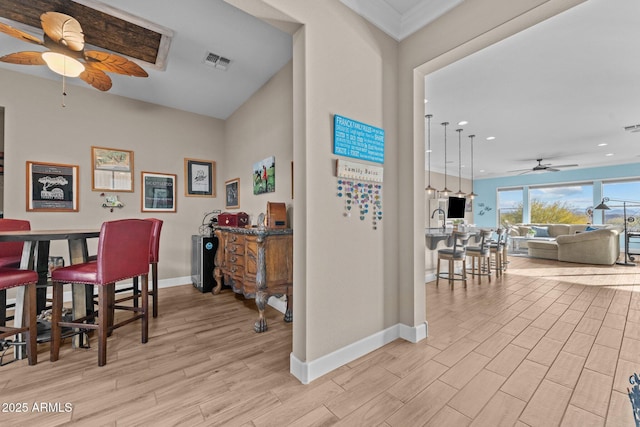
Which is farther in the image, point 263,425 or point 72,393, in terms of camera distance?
point 72,393

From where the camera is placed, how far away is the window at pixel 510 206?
9.67m

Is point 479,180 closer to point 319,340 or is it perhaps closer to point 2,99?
point 319,340

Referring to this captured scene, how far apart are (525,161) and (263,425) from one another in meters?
9.14

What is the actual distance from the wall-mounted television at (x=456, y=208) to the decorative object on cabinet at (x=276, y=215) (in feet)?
15.0

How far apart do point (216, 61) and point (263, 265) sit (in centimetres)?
224

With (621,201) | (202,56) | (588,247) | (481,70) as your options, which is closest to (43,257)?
(202,56)

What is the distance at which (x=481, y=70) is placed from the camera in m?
2.93

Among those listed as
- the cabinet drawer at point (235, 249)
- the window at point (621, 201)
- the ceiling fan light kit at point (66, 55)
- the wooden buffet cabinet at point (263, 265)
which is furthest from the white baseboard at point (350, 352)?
the window at point (621, 201)

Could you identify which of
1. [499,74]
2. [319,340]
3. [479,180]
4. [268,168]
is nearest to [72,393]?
[319,340]

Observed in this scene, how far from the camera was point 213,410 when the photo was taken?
141 cm

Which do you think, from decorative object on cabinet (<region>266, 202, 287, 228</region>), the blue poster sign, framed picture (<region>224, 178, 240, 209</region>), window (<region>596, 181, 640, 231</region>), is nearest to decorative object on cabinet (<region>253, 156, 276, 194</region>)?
decorative object on cabinet (<region>266, 202, 287, 228</region>)

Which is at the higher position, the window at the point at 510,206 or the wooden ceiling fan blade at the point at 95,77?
the wooden ceiling fan blade at the point at 95,77

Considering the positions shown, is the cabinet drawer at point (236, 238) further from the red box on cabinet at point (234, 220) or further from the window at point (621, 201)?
the window at point (621, 201)

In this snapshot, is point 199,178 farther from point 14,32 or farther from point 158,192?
point 14,32
